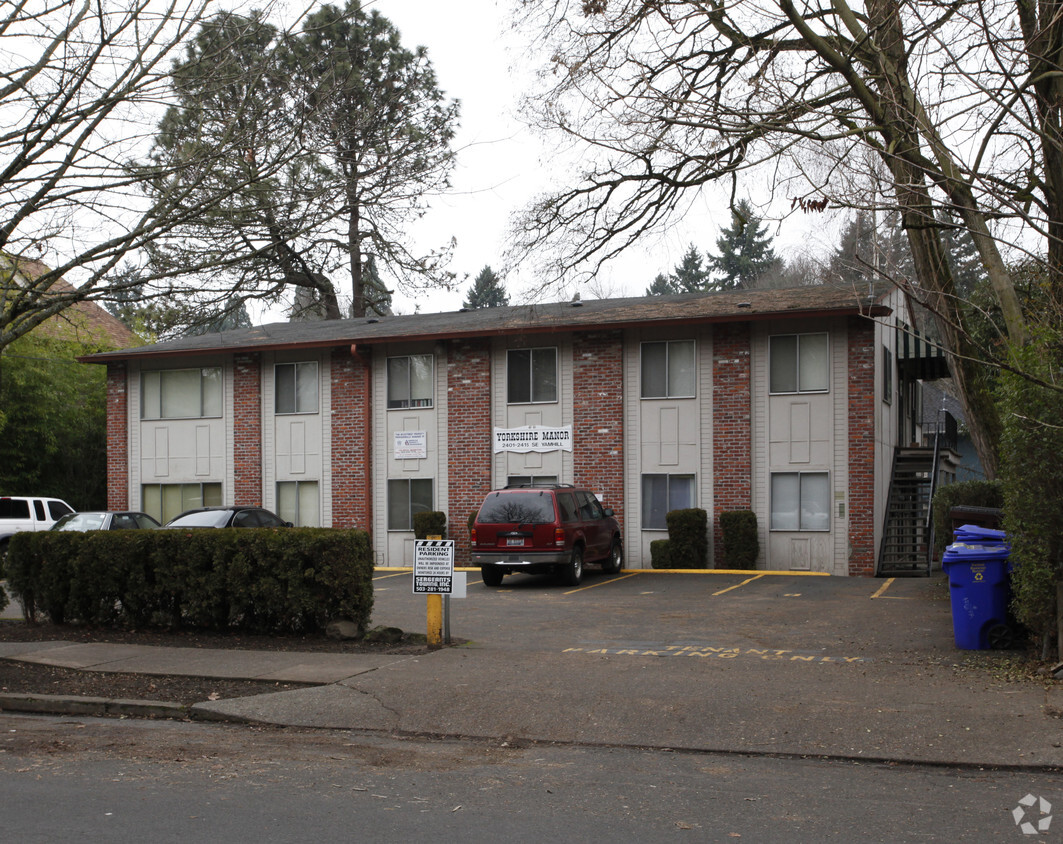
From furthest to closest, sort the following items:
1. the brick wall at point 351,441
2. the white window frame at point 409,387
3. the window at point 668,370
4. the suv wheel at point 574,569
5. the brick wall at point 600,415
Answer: the brick wall at point 351,441, the white window frame at point 409,387, the brick wall at point 600,415, the window at point 668,370, the suv wheel at point 574,569

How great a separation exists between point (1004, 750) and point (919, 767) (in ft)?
2.13

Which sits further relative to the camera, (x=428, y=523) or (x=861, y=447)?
(x=428, y=523)

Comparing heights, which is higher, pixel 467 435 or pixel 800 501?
pixel 467 435

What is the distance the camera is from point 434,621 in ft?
37.7

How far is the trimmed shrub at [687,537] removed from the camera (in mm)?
22688

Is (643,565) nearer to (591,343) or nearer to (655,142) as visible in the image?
(591,343)

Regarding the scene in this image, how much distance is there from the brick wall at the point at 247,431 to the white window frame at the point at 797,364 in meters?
13.2

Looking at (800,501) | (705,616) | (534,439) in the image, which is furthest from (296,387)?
(705,616)

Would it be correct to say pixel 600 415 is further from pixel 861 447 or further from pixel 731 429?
pixel 861 447

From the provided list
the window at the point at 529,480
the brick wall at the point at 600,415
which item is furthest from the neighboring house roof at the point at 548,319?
the window at the point at 529,480

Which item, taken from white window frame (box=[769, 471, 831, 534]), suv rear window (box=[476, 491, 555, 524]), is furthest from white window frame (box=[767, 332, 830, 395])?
suv rear window (box=[476, 491, 555, 524])

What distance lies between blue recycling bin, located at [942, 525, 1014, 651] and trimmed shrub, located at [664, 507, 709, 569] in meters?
11.7

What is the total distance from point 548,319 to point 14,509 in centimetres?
1564

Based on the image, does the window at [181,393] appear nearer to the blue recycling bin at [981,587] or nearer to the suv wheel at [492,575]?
the suv wheel at [492,575]
